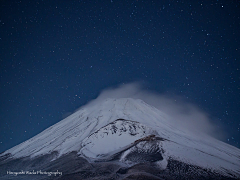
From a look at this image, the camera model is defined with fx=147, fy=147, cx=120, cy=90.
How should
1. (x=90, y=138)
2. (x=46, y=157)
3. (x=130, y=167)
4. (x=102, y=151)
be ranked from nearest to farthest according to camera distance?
1. (x=130, y=167)
2. (x=102, y=151)
3. (x=46, y=157)
4. (x=90, y=138)

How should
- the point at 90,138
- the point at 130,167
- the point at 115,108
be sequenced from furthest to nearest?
the point at 115,108 < the point at 90,138 < the point at 130,167

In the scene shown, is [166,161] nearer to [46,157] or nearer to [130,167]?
[130,167]

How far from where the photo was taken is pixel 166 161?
16172 millimetres

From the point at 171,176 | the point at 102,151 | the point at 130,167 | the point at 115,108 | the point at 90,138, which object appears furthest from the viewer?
the point at 115,108

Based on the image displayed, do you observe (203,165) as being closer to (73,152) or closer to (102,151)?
(102,151)

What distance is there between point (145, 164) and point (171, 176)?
10.1 feet

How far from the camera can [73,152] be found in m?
23.2

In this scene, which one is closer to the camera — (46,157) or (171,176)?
(171,176)

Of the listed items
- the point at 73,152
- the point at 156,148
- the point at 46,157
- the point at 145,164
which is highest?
the point at 156,148

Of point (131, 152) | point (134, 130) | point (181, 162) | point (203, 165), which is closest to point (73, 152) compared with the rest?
point (131, 152)

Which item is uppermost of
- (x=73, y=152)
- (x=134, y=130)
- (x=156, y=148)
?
(x=134, y=130)

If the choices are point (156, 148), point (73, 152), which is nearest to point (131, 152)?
point (156, 148)

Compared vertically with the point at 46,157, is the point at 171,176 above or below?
above

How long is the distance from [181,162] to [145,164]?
13.6ft
